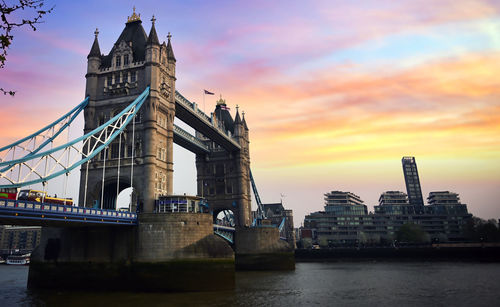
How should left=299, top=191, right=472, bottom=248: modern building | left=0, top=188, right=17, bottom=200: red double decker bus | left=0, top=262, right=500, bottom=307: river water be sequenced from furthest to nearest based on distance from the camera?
left=299, top=191, right=472, bottom=248: modern building < left=0, top=262, right=500, bottom=307: river water < left=0, top=188, right=17, bottom=200: red double decker bus

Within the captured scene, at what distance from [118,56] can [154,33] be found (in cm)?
571

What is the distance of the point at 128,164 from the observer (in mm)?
42469

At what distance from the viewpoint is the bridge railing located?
82.6 ft

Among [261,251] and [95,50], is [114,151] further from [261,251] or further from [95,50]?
[261,251]

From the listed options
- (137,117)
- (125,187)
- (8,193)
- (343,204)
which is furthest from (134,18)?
(343,204)

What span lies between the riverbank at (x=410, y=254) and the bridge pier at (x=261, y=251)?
36058 mm

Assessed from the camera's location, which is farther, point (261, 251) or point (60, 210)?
point (261, 251)

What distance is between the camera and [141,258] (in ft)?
114

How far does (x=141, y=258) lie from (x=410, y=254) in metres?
74.2

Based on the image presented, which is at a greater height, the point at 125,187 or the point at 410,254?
the point at 125,187

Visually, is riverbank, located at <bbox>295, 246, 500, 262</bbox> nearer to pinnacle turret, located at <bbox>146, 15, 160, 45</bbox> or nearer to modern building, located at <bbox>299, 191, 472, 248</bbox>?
modern building, located at <bbox>299, 191, 472, 248</bbox>

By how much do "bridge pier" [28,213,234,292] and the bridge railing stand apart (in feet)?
9.26

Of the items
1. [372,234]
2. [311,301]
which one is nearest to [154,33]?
[311,301]

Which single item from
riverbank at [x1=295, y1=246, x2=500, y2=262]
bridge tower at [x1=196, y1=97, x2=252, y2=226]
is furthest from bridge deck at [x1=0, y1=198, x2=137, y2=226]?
riverbank at [x1=295, y1=246, x2=500, y2=262]
